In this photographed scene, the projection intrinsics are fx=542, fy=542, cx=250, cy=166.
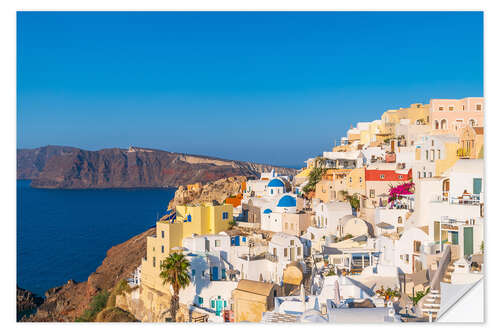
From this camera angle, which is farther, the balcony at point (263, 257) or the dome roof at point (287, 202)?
the dome roof at point (287, 202)

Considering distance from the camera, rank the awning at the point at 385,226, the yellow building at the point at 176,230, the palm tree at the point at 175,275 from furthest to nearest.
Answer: the yellow building at the point at 176,230
the awning at the point at 385,226
the palm tree at the point at 175,275

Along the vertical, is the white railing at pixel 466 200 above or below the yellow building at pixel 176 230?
above

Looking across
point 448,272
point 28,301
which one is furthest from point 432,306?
point 28,301

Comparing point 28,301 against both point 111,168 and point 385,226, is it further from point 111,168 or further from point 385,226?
point 111,168

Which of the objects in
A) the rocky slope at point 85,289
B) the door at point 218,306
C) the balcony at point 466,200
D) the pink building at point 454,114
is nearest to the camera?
the balcony at point 466,200

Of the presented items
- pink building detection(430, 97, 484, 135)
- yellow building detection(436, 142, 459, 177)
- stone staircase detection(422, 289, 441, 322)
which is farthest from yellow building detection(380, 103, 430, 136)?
stone staircase detection(422, 289, 441, 322)

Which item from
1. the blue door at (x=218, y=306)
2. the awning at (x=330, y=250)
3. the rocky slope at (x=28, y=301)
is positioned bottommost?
the rocky slope at (x=28, y=301)

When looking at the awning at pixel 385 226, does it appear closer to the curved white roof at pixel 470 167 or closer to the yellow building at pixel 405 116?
the curved white roof at pixel 470 167

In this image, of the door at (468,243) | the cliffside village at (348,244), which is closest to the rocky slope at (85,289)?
the cliffside village at (348,244)
